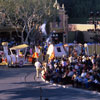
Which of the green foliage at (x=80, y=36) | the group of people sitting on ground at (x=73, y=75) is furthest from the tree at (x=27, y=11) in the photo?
the group of people sitting on ground at (x=73, y=75)

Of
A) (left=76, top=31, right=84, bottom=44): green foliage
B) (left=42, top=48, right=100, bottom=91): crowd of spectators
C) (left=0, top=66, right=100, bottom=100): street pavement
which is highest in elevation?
(left=76, top=31, right=84, bottom=44): green foliage

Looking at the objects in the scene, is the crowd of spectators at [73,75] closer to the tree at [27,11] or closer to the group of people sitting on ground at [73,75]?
the group of people sitting on ground at [73,75]

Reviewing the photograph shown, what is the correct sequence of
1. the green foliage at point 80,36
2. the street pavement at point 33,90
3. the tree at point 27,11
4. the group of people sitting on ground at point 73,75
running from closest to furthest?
the street pavement at point 33,90
the group of people sitting on ground at point 73,75
the tree at point 27,11
the green foliage at point 80,36

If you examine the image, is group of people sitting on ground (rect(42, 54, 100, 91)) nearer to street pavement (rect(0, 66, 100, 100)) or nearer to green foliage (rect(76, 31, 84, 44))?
street pavement (rect(0, 66, 100, 100))

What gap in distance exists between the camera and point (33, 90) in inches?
536

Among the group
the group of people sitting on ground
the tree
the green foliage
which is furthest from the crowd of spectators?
the green foliage

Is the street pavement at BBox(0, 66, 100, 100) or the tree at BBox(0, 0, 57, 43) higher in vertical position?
the tree at BBox(0, 0, 57, 43)

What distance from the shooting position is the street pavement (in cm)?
1232

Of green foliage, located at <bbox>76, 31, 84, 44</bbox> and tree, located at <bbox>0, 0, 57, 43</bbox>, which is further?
green foliage, located at <bbox>76, 31, 84, 44</bbox>

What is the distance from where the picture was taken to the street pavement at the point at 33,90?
12.3 m

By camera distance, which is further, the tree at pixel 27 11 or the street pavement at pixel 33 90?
the tree at pixel 27 11

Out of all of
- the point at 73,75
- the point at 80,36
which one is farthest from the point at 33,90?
the point at 80,36

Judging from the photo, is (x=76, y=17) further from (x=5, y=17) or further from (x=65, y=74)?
(x=65, y=74)

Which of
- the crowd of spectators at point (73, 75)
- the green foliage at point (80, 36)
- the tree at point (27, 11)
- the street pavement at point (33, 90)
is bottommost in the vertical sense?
the street pavement at point (33, 90)
